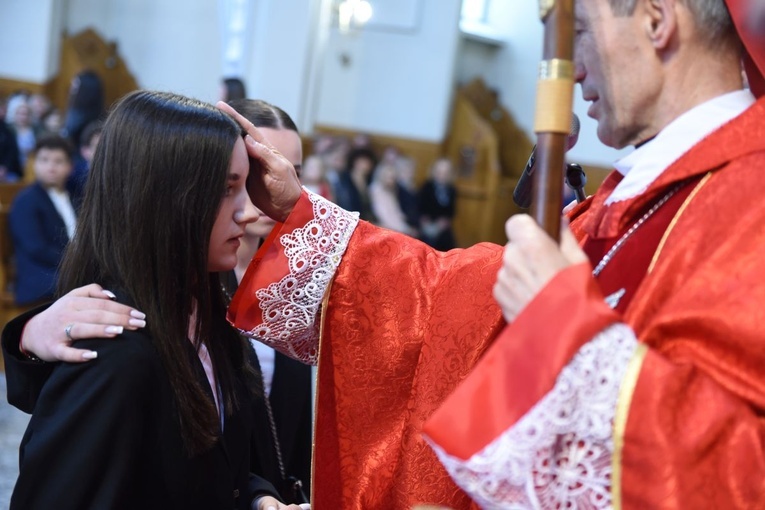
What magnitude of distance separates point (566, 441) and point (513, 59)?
12.6 meters

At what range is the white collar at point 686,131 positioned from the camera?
140 cm

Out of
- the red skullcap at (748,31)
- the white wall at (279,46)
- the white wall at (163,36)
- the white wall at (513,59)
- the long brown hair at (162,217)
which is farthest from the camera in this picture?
the white wall at (513,59)

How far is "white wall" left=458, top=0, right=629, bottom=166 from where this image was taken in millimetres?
13016

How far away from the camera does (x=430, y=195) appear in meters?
10.5

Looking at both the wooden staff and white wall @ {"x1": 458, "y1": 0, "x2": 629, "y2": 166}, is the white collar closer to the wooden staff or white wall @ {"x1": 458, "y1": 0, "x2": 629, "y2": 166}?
the wooden staff

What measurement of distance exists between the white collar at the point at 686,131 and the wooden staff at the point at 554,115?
0.79 feet

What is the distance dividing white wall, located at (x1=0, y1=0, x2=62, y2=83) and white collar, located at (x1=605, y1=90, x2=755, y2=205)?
1144 centimetres

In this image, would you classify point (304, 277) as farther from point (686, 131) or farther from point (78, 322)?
point (686, 131)

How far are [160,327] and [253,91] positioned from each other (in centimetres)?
865

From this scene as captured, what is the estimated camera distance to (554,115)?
1.25 metres

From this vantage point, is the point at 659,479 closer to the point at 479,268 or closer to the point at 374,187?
the point at 479,268

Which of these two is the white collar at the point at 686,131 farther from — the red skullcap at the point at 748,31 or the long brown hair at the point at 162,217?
the long brown hair at the point at 162,217

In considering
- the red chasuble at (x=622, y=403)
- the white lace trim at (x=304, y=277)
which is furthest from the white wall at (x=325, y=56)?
the red chasuble at (x=622, y=403)

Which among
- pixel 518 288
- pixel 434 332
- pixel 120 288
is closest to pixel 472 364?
pixel 434 332
